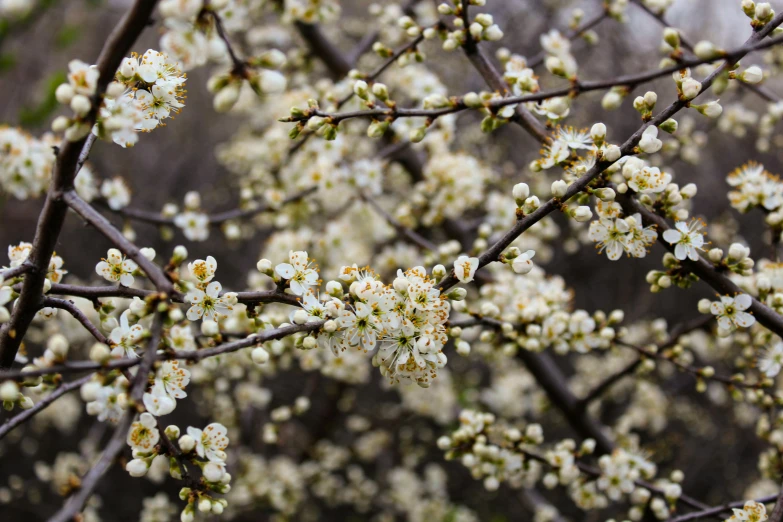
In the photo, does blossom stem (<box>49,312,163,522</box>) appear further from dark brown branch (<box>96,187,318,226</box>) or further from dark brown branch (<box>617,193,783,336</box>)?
dark brown branch (<box>96,187,318,226</box>)

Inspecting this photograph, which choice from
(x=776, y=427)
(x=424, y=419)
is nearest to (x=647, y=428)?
(x=424, y=419)

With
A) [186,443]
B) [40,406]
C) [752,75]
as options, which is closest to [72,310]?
[40,406]

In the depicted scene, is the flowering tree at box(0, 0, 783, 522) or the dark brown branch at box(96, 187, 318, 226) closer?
the flowering tree at box(0, 0, 783, 522)

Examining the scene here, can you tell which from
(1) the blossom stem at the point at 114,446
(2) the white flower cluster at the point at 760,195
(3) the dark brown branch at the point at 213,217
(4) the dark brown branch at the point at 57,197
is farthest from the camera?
(3) the dark brown branch at the point at 213,217

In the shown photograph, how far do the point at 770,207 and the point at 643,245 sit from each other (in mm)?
775

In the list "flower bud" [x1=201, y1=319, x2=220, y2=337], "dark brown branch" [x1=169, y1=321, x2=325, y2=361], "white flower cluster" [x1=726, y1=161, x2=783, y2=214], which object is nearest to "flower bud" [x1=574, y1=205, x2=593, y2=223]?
"dark brown branch" [x1=169, y1=321, x2=325, y2=361]

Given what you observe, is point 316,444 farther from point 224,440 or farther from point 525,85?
point 525,85

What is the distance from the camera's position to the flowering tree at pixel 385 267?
143 centimetres

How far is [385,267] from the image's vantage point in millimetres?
4273

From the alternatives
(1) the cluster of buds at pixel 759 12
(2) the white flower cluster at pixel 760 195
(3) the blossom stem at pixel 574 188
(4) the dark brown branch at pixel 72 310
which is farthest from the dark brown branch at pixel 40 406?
(2) the white flower cluster at pixel 760 195

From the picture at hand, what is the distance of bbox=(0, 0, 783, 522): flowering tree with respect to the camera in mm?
1432

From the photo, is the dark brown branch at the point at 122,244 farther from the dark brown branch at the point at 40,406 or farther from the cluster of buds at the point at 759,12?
the cluster of buds at the point at 759,12

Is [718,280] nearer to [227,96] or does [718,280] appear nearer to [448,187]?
[227,96]

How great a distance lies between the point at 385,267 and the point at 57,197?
2971 millimetres
